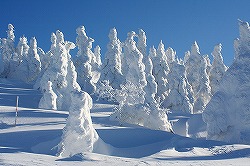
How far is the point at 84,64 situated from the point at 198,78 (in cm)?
2332

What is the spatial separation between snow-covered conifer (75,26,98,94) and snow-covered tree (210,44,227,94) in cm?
2429

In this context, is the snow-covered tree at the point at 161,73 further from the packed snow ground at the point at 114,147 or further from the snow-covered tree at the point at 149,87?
the packed snow ground at the point at 114,147

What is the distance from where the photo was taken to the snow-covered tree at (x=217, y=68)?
215 ft

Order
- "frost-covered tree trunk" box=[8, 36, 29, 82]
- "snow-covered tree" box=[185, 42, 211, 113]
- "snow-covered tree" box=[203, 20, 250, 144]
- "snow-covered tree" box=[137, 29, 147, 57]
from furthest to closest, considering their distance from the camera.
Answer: "snow-covered tree" box=[137, 29, 147, 57], "frost-covered tree trunk" box=[8, 36, 29, 82], "snow-covered tree" box=[185, 42, 211, 113], "snow-covered tree" box=[203, 20, 250, 144]

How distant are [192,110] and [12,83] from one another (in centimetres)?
3139

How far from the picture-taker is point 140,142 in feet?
70.9

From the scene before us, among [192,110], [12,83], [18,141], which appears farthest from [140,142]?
[12,83]

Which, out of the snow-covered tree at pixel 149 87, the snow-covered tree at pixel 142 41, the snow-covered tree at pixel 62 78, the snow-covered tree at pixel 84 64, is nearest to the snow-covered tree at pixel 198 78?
the snow-covered tree at pixel 142 41

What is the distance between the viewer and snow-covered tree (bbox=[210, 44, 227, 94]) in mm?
65425

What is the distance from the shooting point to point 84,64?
188ft

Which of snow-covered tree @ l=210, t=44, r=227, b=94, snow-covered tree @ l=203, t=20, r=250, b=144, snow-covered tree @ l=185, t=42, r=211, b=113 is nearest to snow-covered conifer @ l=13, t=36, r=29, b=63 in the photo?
snow-covered tree @ l=185, t=42, r=211, b=113

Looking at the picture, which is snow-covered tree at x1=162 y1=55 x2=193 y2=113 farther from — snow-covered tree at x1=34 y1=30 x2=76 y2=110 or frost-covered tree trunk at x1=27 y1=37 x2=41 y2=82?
frost-covered tree trunk at x1=27 y1=37 x2=41 y2=82

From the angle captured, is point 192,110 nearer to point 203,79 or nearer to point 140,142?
point 203,79

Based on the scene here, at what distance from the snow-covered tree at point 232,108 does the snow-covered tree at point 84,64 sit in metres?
29.7
